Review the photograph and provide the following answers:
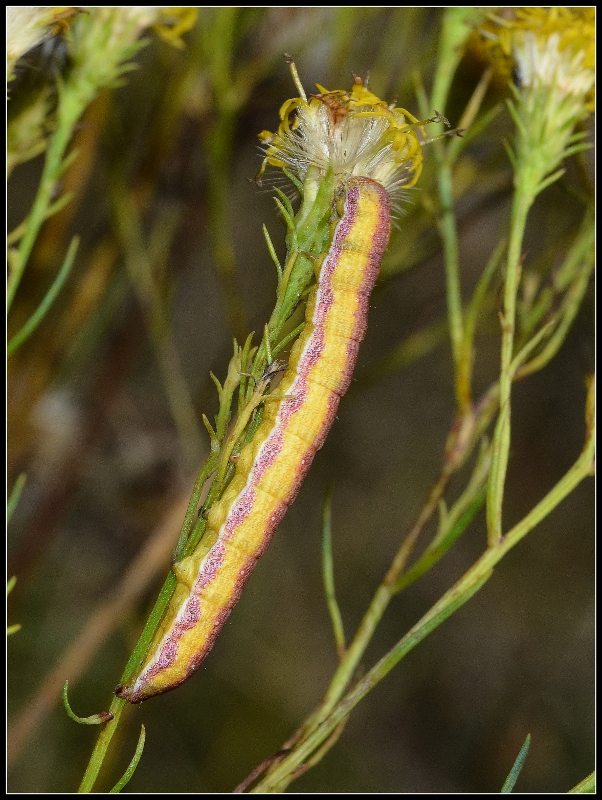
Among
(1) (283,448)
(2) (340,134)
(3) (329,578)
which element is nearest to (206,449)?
(3) (329,578)

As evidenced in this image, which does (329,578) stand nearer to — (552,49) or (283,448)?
(283,448)

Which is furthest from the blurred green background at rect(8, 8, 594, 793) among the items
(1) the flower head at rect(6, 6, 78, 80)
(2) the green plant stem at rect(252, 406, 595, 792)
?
(2) the green plant stem at rect(252, 406, 595, 792)

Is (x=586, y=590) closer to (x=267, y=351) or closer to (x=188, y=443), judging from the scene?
(x=188, y=443)

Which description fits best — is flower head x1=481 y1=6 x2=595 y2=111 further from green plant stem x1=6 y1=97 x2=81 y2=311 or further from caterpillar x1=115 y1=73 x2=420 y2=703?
green plant stem x1=6 y1=97 x2=81 y2=311

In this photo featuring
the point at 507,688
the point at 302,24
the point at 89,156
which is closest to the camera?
the point at 89,156

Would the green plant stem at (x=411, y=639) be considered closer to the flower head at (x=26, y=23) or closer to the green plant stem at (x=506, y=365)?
the green plant stem at (x=506, y=365)

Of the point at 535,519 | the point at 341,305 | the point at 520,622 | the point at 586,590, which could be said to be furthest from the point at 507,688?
the point at 341,305
